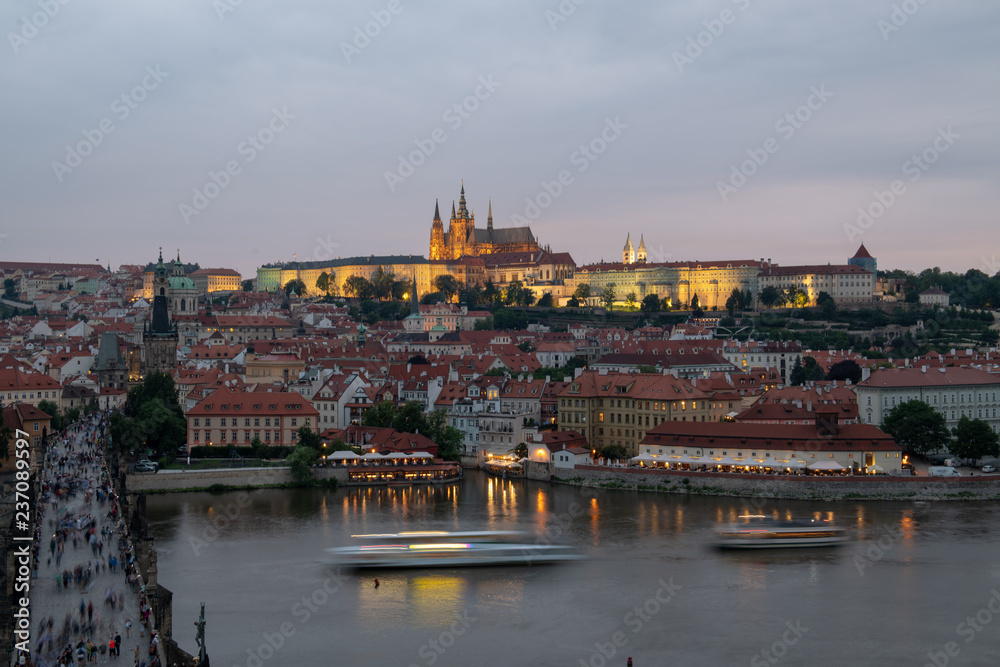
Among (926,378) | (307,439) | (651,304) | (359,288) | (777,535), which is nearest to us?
(777,535)

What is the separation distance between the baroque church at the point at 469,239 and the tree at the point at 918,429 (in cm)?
8827

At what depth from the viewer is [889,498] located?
28.1m

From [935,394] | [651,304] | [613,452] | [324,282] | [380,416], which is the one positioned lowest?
[613,452]

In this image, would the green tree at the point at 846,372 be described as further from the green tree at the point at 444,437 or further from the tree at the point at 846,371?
the green tree at the point at 444,437

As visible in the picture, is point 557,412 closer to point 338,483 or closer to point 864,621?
point 338,483

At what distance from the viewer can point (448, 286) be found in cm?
10100

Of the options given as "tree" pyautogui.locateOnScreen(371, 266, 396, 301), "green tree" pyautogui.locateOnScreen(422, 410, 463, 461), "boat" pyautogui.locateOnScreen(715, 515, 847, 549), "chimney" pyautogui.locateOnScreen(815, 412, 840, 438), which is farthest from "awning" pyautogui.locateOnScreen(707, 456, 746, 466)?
→ "tree" pyautogui.locateOnScreen(371, 266, 396, 301)

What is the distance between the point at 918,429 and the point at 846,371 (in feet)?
53.6

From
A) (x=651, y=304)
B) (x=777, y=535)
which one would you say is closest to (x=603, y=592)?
(x=777, y=535)

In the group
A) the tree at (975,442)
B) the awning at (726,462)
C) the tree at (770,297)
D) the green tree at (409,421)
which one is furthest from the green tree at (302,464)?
the tree at (770,297)

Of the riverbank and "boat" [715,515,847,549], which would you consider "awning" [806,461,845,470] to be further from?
"boat" [715,515,847,549]

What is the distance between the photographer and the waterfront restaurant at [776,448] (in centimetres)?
2961

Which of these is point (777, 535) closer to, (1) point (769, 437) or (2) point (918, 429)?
(1) point (769, 437)

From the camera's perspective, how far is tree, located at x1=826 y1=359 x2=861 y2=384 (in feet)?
159
